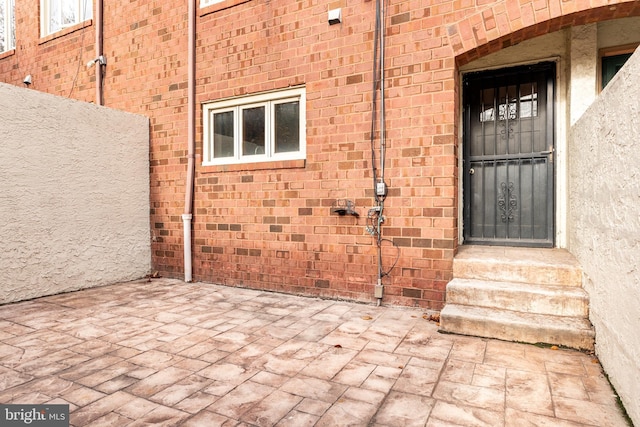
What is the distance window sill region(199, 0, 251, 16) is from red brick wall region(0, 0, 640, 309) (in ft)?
0.06

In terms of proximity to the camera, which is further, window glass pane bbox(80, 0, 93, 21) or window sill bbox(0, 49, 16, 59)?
window sill bbox(0, 49, 16, 59)

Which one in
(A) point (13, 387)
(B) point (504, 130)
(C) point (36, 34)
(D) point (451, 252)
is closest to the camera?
(A) point (13, 387)

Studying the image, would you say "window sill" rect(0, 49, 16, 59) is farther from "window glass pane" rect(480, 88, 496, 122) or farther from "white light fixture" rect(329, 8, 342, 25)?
"window glass pane" rect(480, 88, 496, 122)

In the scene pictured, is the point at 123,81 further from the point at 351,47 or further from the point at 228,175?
the point at 351,47

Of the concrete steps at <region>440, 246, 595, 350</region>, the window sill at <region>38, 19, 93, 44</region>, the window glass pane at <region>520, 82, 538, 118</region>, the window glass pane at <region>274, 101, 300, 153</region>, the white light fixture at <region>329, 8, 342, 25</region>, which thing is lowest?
the concrete steps at <region>440, 246, 595, 350</region>

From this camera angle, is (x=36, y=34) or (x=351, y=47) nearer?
(x=351, y=47)

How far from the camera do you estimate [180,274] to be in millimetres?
5398

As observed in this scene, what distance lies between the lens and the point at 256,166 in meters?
4.79

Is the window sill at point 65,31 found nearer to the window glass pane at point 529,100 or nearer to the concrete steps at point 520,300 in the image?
the window glass pane at point 529,100

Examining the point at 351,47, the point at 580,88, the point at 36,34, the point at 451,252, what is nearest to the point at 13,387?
the point at 451,252

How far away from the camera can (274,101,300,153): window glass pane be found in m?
4.65

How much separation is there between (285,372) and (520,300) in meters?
2.11

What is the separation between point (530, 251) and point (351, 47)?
118 inches

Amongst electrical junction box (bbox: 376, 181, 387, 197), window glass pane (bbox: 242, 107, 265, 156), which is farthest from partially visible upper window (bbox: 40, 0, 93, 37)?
electrical junction box (bbox: 376, 181, 387, 197)
